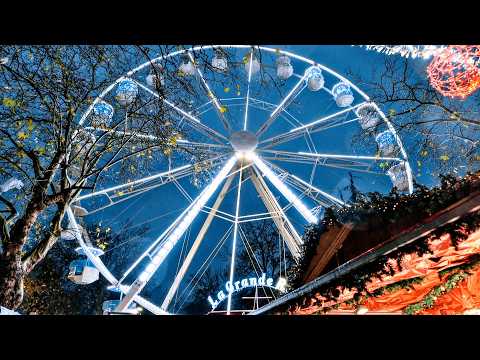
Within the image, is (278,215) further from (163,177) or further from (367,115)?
(367,115)

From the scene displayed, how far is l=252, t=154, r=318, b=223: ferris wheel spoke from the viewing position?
975cm

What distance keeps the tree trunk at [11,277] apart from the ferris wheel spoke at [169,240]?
3184mm

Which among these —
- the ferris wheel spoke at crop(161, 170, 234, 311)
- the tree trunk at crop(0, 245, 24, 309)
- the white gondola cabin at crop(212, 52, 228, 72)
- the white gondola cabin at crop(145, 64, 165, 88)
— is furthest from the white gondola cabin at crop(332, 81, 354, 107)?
the tree trunk at crop(0, 245, 24, 309)

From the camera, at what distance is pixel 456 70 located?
4574 mm

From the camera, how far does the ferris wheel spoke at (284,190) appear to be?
975cm

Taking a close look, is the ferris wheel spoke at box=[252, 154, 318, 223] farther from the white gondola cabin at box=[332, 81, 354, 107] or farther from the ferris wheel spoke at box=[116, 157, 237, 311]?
the white gondola cabin at box=[332, 81, 354, 107]

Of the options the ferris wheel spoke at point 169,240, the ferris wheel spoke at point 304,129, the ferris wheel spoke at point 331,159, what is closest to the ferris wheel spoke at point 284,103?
the ferris wheel spoke at point 304,129

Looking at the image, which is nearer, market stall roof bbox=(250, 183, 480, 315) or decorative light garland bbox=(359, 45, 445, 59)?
market stall roof bbox=(250, 183, 480, 315)

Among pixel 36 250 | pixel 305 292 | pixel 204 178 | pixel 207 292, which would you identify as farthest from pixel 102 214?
pixel 305 292

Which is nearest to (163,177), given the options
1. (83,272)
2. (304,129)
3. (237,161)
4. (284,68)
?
(237,161)

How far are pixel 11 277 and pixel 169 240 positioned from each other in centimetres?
386

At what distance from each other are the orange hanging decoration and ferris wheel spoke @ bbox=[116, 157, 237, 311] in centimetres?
644
